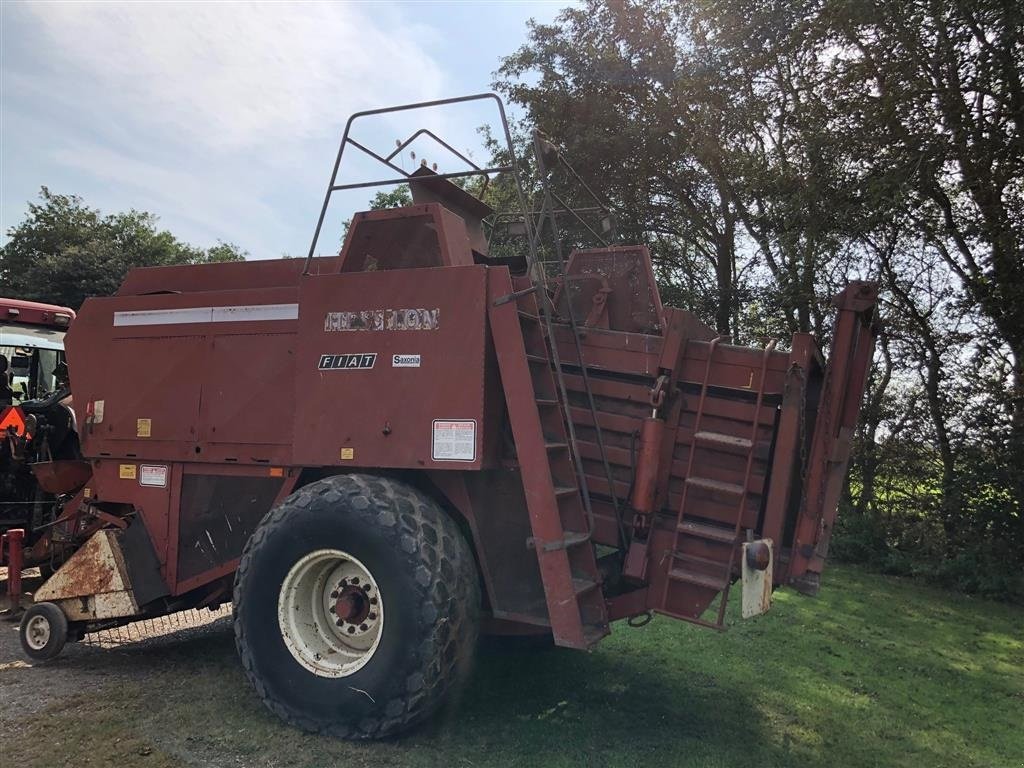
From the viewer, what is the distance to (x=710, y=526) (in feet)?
13.7

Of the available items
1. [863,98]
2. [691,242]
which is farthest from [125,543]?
[691,242]

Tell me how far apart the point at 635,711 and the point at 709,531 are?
4.19 ft

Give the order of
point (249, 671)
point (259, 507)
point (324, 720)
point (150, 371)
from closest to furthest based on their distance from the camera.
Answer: point (324, 720), point (249, 671), point (259, 507), point (150, 371)

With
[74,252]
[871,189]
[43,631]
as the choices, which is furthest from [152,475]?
[74,252]

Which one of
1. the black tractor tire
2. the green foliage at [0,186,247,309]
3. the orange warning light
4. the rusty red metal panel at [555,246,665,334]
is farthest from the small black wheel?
the green foliage at [0,186,247,309]

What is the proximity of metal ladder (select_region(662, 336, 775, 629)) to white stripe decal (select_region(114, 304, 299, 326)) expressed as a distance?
2426mm

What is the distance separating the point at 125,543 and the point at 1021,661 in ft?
24.0

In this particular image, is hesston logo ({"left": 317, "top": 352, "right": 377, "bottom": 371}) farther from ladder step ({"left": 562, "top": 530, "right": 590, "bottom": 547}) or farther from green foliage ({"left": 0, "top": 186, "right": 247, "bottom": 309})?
green foliage ({"left": 0, "top": 186, "right": 247, "bottom": 309})

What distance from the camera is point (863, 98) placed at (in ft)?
32.1

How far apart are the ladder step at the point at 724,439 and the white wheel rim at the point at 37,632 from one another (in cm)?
431

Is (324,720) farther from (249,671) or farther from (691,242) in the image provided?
(691,242)

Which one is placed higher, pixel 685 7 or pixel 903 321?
pixel 685 7

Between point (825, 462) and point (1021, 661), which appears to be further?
point (1021, 661)

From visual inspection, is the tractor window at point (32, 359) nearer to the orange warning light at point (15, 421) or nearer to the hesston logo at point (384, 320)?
the orange warning light at point (15, 421)
